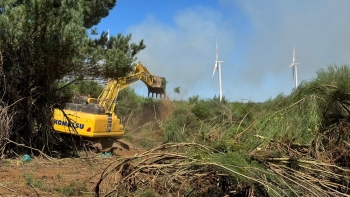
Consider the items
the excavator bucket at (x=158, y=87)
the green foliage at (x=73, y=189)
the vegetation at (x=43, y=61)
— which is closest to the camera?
the green foliage at (x=73, y=189)

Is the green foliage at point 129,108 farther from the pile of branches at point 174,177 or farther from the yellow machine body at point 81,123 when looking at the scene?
the pile of branches at point 174,177

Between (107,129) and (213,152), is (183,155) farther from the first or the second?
(107,129)

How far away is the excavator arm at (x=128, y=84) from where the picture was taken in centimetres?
1500

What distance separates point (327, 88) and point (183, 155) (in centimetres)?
272

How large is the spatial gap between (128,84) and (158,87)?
8.21ft

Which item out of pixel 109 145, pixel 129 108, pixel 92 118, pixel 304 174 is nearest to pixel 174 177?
pixel 304 174

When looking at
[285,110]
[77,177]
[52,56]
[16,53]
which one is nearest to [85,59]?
[52,56]

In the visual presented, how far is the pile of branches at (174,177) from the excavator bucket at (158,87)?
13.3 m

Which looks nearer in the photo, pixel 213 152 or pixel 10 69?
pixel 213 152

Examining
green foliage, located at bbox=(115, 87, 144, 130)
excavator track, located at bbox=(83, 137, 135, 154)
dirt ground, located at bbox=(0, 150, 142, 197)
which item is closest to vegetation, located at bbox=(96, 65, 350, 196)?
dirt ground, located at bbox=(0, 150, 142, 197)

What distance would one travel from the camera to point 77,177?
29.0 feet

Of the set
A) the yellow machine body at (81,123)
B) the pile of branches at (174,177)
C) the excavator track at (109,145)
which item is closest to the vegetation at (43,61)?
the yellow machine body at (81,123)

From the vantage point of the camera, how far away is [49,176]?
8.85m

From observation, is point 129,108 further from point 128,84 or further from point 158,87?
point 128,84
